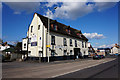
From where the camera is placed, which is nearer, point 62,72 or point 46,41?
point 62,72

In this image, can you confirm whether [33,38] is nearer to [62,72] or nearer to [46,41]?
[46,41]

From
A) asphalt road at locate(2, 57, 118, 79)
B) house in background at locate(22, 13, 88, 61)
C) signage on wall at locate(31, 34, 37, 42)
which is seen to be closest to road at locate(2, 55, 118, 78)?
asphalt road at locate(2, 57, 118, 79)

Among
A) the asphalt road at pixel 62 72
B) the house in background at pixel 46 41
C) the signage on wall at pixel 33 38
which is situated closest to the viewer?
the asphalt road at pixel 62 72

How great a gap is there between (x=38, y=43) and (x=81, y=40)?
17704mm

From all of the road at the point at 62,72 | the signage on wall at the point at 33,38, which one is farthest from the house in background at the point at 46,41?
the road at the point at 62,72

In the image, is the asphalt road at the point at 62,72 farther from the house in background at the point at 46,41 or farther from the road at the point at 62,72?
the house in background at the point at 46,41

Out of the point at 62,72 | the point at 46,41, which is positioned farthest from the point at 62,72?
the point at 46,41

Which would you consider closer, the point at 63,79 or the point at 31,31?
the point at 63,79

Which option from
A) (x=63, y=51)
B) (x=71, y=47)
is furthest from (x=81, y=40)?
(x=63, y=51)

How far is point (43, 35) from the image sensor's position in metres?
25.8

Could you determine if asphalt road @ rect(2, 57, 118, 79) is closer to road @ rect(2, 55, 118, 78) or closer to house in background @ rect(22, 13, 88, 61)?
road @ rect(2, 55, 118, 78)

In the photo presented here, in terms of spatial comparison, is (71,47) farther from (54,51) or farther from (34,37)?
(34,37)

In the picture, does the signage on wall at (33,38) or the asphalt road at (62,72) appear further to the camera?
the signage on wall at (33,38)

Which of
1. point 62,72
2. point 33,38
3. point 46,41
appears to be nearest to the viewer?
point 62,72
